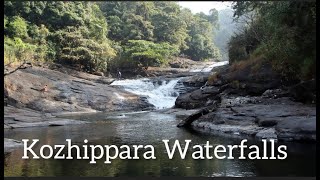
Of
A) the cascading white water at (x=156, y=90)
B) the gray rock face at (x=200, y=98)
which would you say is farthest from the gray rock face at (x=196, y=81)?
the gray rock face at (x=200, y=98)

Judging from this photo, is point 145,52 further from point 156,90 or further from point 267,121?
point 267,121

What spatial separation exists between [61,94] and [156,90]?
7.94 m

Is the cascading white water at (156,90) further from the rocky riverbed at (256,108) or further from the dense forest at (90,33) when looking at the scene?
the dense forest at (90,33)

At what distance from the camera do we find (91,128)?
732 inches

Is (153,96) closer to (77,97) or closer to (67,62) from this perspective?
(77,97)

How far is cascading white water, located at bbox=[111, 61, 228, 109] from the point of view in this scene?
30225 millimetres

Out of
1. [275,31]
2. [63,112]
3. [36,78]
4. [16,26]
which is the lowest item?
[63,112]

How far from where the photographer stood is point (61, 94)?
94.6ft

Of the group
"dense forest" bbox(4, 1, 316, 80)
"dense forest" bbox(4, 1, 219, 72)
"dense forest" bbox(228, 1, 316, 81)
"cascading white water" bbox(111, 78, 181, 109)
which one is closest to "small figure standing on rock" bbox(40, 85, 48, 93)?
"dense forest" bbox(4, 1, 219, 72)

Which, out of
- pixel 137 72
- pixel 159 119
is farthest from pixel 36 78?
pixel 137 72

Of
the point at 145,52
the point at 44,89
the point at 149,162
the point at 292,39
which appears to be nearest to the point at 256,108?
the point at 292,39

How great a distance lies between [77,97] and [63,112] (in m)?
2.27

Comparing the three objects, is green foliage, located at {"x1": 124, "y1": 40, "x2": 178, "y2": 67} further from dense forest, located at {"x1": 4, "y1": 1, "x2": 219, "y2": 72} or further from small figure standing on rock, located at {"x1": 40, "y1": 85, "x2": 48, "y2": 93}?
small figure standing on rock, located at {"x1": 40, "y1": 85, "x2": 48, "y2": 93}

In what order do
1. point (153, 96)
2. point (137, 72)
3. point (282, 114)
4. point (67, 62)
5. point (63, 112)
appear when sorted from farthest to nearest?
point (137, 72) < point (67, 62) < point (153, 96) < point (63, 112) < point (282, 114)
